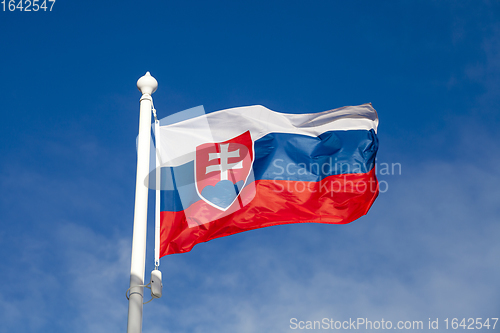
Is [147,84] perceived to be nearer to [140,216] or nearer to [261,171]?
[140,216]

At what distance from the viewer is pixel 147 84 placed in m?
9.37

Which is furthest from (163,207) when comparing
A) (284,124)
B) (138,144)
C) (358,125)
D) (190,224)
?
(358,125)

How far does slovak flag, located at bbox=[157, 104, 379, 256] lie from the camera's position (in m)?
9.51

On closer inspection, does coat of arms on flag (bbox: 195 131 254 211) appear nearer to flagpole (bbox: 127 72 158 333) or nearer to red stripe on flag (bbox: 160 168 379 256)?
red stripe on flag (bbox: 160 168 379 256)

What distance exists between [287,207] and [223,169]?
4.58ft

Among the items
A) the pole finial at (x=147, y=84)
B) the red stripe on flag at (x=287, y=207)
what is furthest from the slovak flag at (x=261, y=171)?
the pole finial at (x=147, y=84)

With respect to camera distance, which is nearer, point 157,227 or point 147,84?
point 157,227

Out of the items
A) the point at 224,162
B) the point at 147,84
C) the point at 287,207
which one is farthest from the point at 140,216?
the point at 287,207

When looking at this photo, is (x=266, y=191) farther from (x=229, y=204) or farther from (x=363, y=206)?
(x=363, y=206)

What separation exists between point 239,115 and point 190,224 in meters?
2.62

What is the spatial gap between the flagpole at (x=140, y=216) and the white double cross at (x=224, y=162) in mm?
1715

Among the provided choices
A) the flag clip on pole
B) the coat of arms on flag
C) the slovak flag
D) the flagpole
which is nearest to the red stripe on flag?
the slovak flag

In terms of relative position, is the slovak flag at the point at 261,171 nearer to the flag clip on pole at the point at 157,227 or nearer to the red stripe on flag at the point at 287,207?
the red stripe on flag at the point at 287,207

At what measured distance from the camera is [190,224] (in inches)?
368
